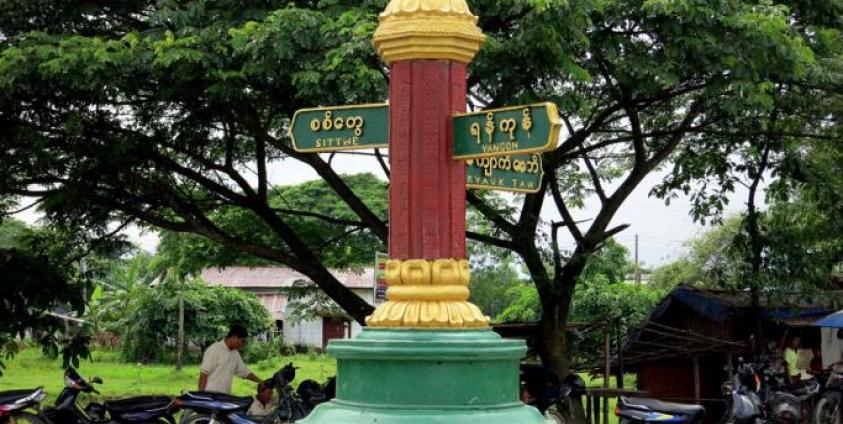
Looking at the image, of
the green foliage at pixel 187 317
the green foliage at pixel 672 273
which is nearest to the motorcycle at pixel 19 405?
the green foliage at pixel 187 317

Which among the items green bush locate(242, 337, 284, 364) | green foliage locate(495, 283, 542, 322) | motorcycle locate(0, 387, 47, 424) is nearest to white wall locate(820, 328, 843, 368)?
motorcycle locate(0, 387, 47, 424)

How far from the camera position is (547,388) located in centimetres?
1321

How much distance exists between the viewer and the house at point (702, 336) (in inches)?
656

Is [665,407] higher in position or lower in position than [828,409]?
higher

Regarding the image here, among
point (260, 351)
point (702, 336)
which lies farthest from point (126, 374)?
point (702, 336)

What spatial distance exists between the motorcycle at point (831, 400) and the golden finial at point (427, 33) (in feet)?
41.3

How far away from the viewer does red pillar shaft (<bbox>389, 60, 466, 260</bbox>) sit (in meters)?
4.33

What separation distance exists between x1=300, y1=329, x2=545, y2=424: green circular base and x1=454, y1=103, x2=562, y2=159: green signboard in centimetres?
67

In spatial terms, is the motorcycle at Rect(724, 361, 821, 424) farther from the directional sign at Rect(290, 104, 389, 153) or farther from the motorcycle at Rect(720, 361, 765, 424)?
the directional sign at Rect(290, 104, 389, 153)

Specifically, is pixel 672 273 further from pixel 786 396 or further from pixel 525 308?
pixel 786 396

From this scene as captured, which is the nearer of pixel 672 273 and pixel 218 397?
pixel 218 397

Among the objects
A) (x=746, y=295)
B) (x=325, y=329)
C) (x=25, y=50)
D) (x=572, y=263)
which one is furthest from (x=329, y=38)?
(x=325, y=329)

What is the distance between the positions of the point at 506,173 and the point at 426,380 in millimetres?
1144

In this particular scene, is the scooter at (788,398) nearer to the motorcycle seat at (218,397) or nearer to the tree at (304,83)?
the tree at (304,83)
